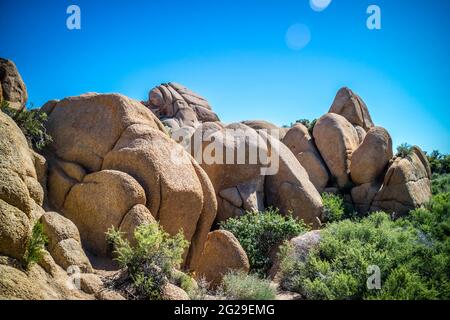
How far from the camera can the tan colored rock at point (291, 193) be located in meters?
16.9

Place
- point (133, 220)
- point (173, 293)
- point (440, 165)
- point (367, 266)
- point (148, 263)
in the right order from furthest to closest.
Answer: point (440, 165) → point (133, 220) → point (367, 266) → point (148, 263) → point (173, 293)

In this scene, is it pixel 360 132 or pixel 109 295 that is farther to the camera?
pixel 360 132

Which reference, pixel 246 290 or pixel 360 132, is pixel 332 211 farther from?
pixel 360 132

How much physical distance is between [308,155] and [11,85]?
63.3ft

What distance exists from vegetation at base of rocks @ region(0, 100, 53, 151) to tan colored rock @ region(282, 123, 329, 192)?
18.1 meters

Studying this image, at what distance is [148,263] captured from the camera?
24.8 feet

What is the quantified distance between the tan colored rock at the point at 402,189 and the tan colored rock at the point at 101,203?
17.5m

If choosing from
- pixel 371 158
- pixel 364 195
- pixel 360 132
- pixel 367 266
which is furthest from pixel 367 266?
pixel 360 132

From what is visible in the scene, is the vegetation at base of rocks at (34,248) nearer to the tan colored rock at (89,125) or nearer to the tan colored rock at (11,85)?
the tan colored rock at (89,125)

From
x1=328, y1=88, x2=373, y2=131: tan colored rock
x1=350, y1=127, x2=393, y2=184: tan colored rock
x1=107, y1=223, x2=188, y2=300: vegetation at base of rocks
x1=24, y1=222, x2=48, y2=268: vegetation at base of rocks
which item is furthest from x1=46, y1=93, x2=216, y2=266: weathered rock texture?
x1=328, y1=88, x2=373, y2=131: tan colored rock

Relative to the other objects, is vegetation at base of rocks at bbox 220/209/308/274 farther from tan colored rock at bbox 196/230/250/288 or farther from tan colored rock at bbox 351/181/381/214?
tan colored rock at bbox 351/181/381/214

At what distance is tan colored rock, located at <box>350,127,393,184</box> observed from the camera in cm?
2294
